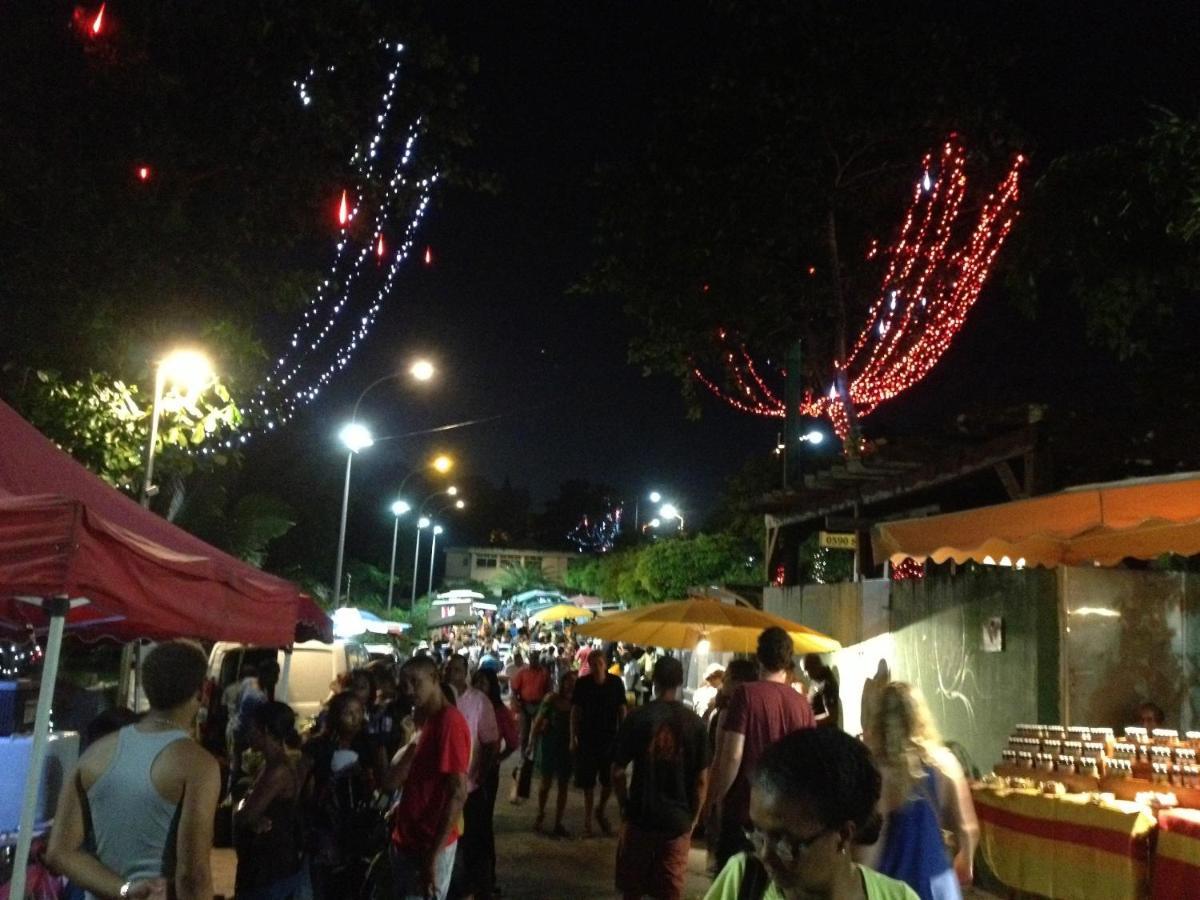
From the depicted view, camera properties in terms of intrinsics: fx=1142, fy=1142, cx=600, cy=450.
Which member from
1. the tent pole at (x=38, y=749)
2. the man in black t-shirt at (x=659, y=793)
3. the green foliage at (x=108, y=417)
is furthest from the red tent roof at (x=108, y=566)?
the green foliage at (x=108, y=417)

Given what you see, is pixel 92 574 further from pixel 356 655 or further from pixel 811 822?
pixel 356 655

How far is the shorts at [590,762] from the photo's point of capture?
462 inches

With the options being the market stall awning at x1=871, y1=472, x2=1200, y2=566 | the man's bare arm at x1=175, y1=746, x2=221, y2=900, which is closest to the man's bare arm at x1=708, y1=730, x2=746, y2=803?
the market stall awning at x1=871, y1=472, x2=1200, y2=566

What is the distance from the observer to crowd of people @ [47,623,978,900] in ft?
7.64

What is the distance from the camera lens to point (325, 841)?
6.49m

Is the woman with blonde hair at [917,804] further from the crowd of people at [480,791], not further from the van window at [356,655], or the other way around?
the van window at [356,655]

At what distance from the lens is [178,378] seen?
13328 millimetres

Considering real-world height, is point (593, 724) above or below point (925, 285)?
below

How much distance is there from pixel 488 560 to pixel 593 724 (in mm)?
87295

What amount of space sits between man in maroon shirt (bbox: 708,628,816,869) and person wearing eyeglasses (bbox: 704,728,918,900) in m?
3.67

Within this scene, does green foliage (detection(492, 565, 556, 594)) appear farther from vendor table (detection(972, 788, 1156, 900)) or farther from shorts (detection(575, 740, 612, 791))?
vendor table (detection(972, 788, 1156, 900))

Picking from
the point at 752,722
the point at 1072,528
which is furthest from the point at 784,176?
the point at 752,722

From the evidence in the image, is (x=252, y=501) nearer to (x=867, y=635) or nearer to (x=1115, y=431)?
(x=867, y=635)

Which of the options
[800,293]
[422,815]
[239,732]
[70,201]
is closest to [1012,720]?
[422,815]
